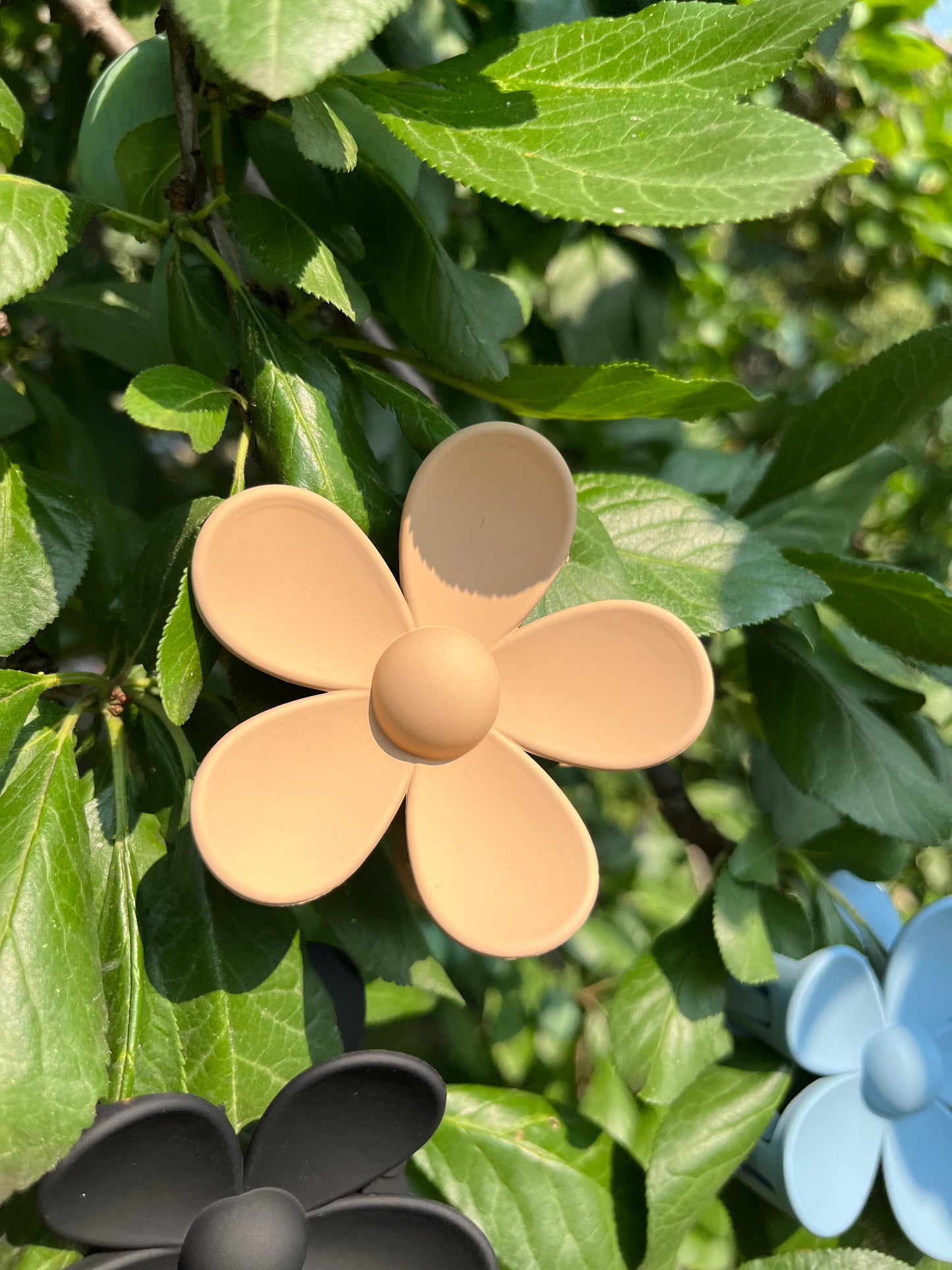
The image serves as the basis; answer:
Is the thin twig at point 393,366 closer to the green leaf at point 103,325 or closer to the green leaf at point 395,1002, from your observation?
the green leaf at point 103,325

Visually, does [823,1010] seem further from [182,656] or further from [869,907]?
[182,656]

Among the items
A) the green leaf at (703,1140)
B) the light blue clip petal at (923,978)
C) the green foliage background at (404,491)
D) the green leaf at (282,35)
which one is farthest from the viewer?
the light blue clip petal at (923,978)

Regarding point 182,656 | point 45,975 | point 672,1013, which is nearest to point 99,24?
point 182,656

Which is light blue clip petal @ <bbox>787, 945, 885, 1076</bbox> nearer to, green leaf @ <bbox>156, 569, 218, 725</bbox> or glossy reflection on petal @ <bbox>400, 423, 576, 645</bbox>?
glossy reflection on petal @ <bbox>400, 423, 576, 645</bbox>

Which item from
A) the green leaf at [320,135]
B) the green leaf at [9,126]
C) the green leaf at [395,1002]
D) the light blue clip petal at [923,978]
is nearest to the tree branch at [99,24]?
the green leaf at [9,126]

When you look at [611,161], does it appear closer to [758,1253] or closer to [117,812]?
[117,812]

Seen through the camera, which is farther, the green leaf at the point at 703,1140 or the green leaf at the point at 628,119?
the green leaf at the point at 703,1140

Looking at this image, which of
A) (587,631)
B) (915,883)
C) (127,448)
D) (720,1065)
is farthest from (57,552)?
(915,883)

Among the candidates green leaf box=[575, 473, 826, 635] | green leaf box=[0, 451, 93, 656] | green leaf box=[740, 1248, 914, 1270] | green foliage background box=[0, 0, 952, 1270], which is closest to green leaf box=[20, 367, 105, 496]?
green foliage background box=[0, 0, 952, 1270]
